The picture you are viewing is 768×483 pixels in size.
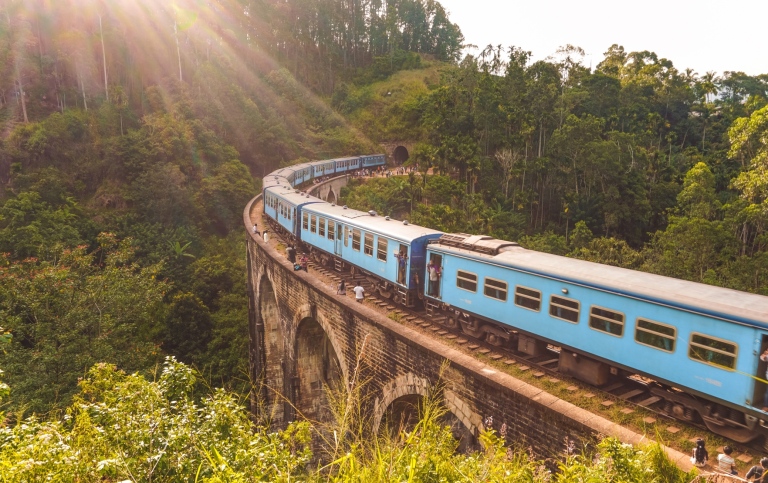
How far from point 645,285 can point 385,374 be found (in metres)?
5.63

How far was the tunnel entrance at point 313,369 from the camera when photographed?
53.8 ft

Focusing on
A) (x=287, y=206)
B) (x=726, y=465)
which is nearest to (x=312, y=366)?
(x=287, y=206)

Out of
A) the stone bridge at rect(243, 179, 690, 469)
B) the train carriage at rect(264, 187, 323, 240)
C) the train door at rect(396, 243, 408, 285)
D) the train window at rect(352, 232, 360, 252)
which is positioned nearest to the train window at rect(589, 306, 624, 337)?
the stone bridge at rect(243, 179, 690, 469)

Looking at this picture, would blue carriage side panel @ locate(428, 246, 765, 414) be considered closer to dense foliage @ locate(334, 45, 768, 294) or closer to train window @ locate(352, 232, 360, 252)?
train window @ locate(352, 232, 360, 252)

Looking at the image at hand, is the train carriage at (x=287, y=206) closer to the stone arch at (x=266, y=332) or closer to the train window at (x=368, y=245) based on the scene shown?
the stone arch at (x=266, y=332)

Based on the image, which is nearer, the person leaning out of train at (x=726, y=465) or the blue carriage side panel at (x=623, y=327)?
the person leaning out of train at (x=726, y=465)

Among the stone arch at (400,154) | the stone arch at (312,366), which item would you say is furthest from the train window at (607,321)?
the stone arch at (400,154)

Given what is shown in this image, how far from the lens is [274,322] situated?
21078mm

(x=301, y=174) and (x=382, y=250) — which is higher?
(x=301, y=174)

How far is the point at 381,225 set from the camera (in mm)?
13586

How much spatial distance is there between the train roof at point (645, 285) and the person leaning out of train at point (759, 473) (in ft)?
5.43

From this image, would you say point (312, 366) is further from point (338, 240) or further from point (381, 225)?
point (381, 225)

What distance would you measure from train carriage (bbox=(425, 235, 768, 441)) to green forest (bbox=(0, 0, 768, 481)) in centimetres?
335

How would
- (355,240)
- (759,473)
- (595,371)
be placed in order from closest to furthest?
(759,473) < (595,371) < (355,240)
